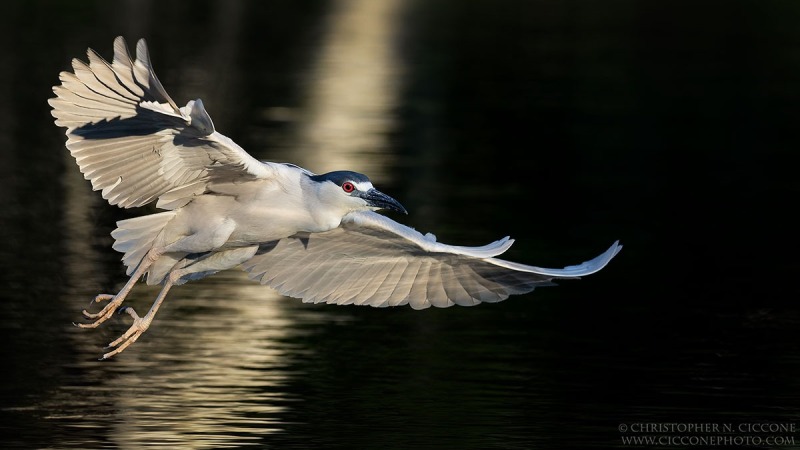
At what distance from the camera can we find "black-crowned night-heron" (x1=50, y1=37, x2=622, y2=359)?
1159cm

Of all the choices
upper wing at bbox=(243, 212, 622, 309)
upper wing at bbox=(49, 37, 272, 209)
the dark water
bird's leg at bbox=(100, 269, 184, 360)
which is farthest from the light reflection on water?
upper wing at bbox=(49, 37, 272, 209)

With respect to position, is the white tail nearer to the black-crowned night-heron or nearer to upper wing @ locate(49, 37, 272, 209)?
the black-crowned night-heron

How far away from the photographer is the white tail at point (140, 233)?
42.2 ft

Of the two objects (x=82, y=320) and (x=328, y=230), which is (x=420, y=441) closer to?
(x=328, y=230)

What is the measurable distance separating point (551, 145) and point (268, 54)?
A: 1264cm

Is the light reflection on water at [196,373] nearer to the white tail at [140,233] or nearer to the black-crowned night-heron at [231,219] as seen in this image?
the black-crowned night-heron at [231,219]

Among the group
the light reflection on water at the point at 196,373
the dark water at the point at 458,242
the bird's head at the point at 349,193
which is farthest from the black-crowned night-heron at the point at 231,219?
the dark water at the point at 458,242

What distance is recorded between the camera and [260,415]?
13.1 metres

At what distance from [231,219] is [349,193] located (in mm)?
936

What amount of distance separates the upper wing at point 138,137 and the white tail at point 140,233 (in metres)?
0.16

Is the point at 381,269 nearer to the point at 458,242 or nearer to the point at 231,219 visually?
the point at 231,219

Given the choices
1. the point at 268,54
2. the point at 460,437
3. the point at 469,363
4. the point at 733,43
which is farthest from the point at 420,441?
the point at 733,43

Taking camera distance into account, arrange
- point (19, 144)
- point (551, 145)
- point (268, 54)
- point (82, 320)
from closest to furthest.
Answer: point (82, 320) < point (19, 144) < point (551, 145) < point (268, 54)

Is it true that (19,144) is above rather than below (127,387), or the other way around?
above
